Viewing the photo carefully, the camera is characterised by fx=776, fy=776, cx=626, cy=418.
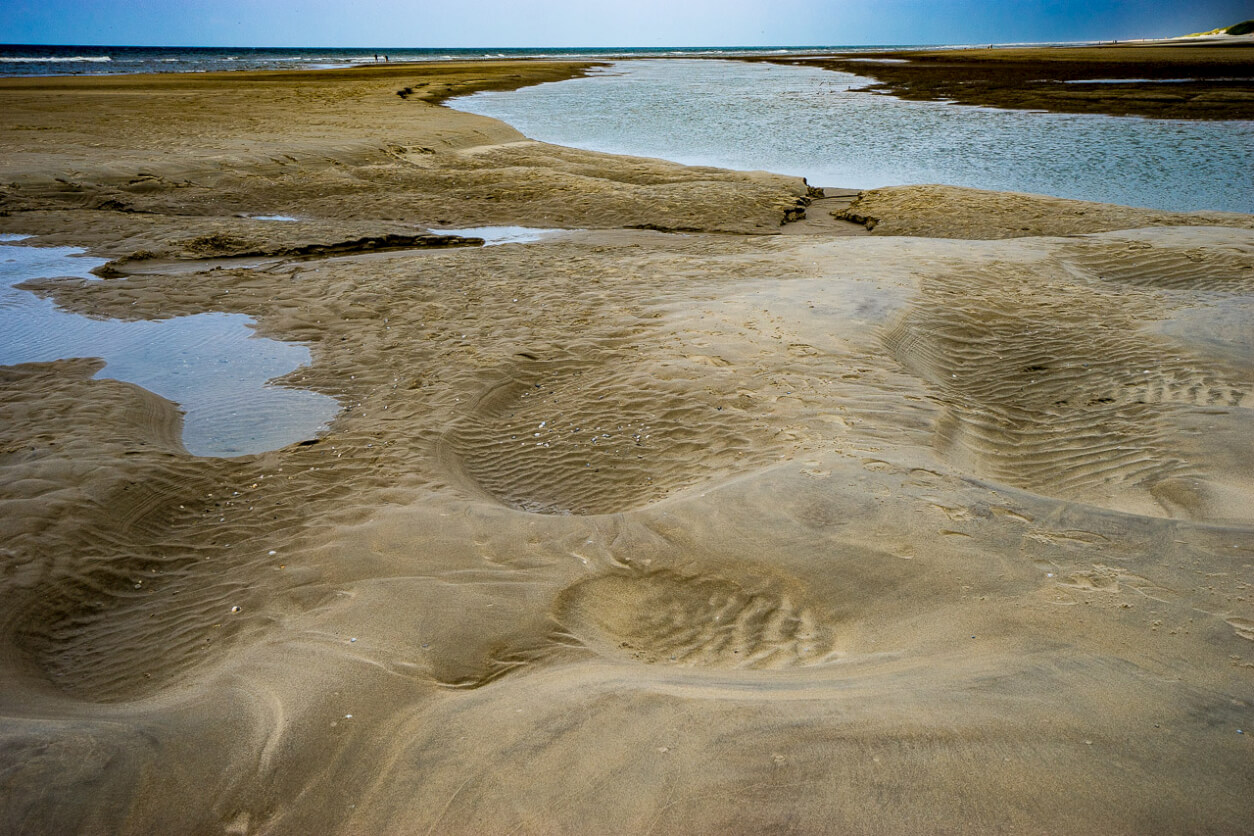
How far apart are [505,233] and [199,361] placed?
233 inches

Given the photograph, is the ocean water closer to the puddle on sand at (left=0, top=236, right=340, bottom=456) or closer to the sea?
the sea

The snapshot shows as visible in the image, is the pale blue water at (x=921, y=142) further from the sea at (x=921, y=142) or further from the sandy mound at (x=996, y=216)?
the sandy mound at (x=996, y=216)

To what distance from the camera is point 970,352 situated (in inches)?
268

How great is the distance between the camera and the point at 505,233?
471 inches

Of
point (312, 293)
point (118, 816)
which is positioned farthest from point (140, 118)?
point (118, 816)

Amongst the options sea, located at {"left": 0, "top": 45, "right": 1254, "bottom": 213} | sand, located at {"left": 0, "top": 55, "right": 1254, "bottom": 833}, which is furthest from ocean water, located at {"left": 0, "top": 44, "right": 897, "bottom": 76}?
sand, located at {"left": 0, "top": 55, "right": 1254, "bottom": 833}

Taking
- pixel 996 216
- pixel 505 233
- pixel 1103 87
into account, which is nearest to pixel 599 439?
pixel 505 233

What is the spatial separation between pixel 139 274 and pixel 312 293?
8.38ft

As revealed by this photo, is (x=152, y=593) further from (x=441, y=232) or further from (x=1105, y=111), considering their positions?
(x=1105, y=111)

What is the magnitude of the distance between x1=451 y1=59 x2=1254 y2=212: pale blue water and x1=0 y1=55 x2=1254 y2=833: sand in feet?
19.9

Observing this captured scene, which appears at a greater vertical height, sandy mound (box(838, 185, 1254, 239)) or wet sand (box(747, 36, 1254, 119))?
wet sand (box(747, 36, 1254, 119))

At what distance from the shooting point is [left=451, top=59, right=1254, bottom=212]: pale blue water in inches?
577

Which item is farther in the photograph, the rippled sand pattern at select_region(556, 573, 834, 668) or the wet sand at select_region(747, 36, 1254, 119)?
the wet sand at select_region(747, 36, 1254, 119)

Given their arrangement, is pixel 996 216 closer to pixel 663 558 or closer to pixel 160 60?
pixel 663 558
